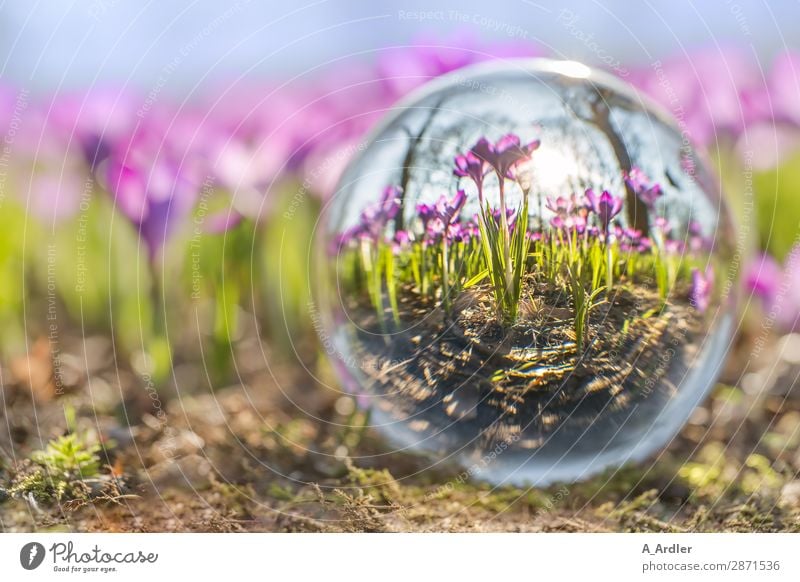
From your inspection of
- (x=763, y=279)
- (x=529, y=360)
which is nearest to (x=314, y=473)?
(x=529, y=360)

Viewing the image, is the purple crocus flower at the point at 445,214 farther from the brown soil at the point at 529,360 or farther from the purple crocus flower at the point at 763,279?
the purple crocus flower at the point at 763,279

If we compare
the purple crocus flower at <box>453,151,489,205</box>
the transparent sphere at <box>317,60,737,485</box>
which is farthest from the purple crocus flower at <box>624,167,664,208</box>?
the purple crocus flower at <box>453,151,489,205</box>

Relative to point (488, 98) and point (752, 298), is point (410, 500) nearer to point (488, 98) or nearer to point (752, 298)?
point (488, 98)

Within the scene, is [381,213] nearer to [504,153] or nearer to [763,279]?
[504,153]

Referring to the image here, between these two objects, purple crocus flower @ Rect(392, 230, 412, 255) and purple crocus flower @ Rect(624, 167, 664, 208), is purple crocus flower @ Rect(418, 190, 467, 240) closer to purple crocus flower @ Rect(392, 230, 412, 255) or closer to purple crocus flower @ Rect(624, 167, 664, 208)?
purple crocus flower @ Rect(392, 230, 412, 255)

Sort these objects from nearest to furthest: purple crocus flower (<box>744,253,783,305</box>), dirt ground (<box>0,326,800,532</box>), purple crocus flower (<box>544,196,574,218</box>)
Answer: purple crocus flower (<box>544,196,574,218</box>), dirt ground (<box>0,326,800,532</box>), purple crocus flower (<box>744,253,783,305</box>)

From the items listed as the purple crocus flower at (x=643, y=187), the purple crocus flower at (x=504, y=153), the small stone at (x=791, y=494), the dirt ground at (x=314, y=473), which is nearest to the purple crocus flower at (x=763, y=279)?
the dirt ground at (x=314, y=473)
